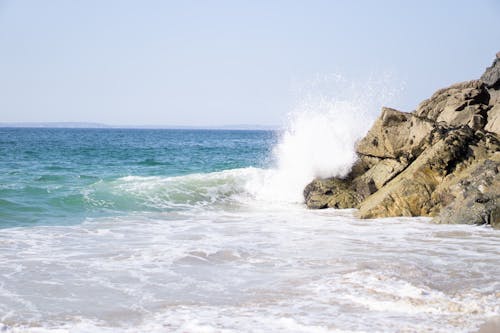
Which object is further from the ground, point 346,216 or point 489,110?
point 489,110

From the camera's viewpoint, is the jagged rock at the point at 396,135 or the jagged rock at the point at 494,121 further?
the jagged rock at the point at 494,121

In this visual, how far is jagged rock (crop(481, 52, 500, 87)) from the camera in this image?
16797 millimetres

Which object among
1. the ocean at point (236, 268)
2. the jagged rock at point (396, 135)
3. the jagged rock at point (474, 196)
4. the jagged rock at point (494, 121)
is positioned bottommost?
the ocean at point (236, 268)

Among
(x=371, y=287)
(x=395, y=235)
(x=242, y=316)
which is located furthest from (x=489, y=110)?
(x=242, y=316)

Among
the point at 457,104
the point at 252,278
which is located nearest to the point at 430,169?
the point at 457,104

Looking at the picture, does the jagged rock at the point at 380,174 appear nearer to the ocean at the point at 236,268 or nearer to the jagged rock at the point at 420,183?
the jagged rock at the point at 420,183

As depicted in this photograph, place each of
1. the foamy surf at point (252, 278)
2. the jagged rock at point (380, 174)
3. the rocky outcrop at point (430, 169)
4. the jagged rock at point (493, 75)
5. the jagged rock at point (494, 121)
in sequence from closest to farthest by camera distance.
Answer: the foamy surf at point (252, 278)
the rocky outcrop at point (430, 169)
the jagged rock at point (380, 174)
the jagged rock at point (494, 121)
the jagged rock at point (493, 75)

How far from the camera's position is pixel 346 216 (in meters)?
10.8

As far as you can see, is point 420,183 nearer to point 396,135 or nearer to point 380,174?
point 380,174

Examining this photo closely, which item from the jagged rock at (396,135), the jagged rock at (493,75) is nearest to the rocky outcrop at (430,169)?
the jagged rock at (396,135)

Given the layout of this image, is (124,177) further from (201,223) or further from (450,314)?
(450,314)

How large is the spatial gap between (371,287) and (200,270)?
2.03 metres

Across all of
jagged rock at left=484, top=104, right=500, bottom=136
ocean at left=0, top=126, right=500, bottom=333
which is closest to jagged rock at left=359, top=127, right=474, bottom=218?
ocean at left=0, top=126, right=500, bottom=333

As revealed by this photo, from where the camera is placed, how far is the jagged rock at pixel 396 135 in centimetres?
1130
